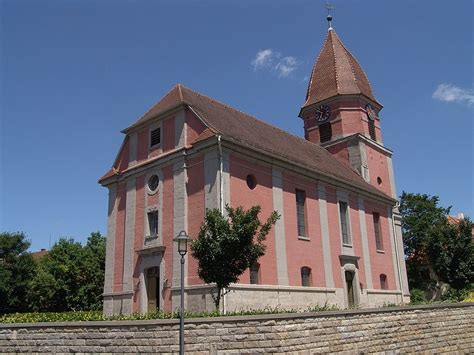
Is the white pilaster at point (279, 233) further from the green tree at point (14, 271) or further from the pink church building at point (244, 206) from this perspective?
the green tree at point (14, 271)

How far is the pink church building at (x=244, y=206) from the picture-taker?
21406 mm

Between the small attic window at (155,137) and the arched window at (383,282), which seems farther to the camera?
the arched window at (383,282)

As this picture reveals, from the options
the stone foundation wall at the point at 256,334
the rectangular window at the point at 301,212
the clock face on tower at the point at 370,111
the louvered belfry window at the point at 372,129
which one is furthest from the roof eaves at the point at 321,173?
the stone foundation wall at the point at 256,334

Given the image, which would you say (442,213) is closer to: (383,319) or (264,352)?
(383,319)

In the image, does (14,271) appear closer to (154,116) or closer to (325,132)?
(154,116)

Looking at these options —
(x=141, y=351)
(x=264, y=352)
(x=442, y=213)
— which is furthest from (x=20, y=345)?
(x=442, y=213)

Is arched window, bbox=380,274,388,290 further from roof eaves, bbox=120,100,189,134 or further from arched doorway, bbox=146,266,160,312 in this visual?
roof eaves, bbox=120,100,189,134

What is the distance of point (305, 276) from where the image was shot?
24234 mm

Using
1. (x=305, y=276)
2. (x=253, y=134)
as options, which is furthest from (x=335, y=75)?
(x=305, y=276)

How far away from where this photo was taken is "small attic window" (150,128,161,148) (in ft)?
81.5

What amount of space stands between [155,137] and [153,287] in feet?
26.5

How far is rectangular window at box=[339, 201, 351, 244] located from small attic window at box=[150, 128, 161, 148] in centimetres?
1207

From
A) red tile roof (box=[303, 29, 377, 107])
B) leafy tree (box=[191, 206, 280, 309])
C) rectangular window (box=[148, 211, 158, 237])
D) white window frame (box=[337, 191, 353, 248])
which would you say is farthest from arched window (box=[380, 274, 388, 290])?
leafy tree (box=[191, 206, 280, 309])

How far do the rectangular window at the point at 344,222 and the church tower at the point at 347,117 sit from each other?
5.87 meters
